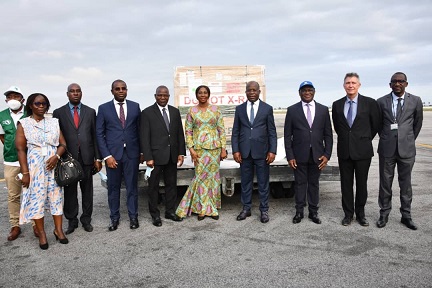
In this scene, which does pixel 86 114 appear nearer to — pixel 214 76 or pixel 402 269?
pixel 214 76

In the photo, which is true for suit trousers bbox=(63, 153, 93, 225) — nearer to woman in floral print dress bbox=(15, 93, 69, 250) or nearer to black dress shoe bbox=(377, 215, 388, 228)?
woman in floral print dress bbox=(15, 93, 69, 250)

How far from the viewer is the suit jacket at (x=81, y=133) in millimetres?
4492

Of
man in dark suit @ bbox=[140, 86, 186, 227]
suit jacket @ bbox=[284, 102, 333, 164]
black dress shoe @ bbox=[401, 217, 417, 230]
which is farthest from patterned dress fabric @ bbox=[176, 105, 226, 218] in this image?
black dress shoe @ bbox=[401, 217, 417, 230]

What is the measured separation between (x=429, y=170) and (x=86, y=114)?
7.62 m

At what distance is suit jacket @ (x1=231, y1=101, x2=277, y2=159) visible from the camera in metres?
4.78

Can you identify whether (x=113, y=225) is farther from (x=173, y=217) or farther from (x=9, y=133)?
(x=9, y=133)

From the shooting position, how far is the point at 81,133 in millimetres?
4516

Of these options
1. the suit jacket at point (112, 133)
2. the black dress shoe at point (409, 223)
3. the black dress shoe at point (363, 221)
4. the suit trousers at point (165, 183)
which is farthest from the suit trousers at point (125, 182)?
the black dress shoe at point (409, 223)

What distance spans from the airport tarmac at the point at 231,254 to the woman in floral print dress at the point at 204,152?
10.1 inches

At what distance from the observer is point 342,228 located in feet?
14.5

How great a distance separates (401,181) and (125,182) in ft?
11.5

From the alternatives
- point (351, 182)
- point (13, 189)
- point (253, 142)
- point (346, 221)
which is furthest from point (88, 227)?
point (351, 182)

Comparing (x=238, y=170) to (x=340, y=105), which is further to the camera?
(x=238, y=170)

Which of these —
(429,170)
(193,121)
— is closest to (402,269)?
(193,121)
